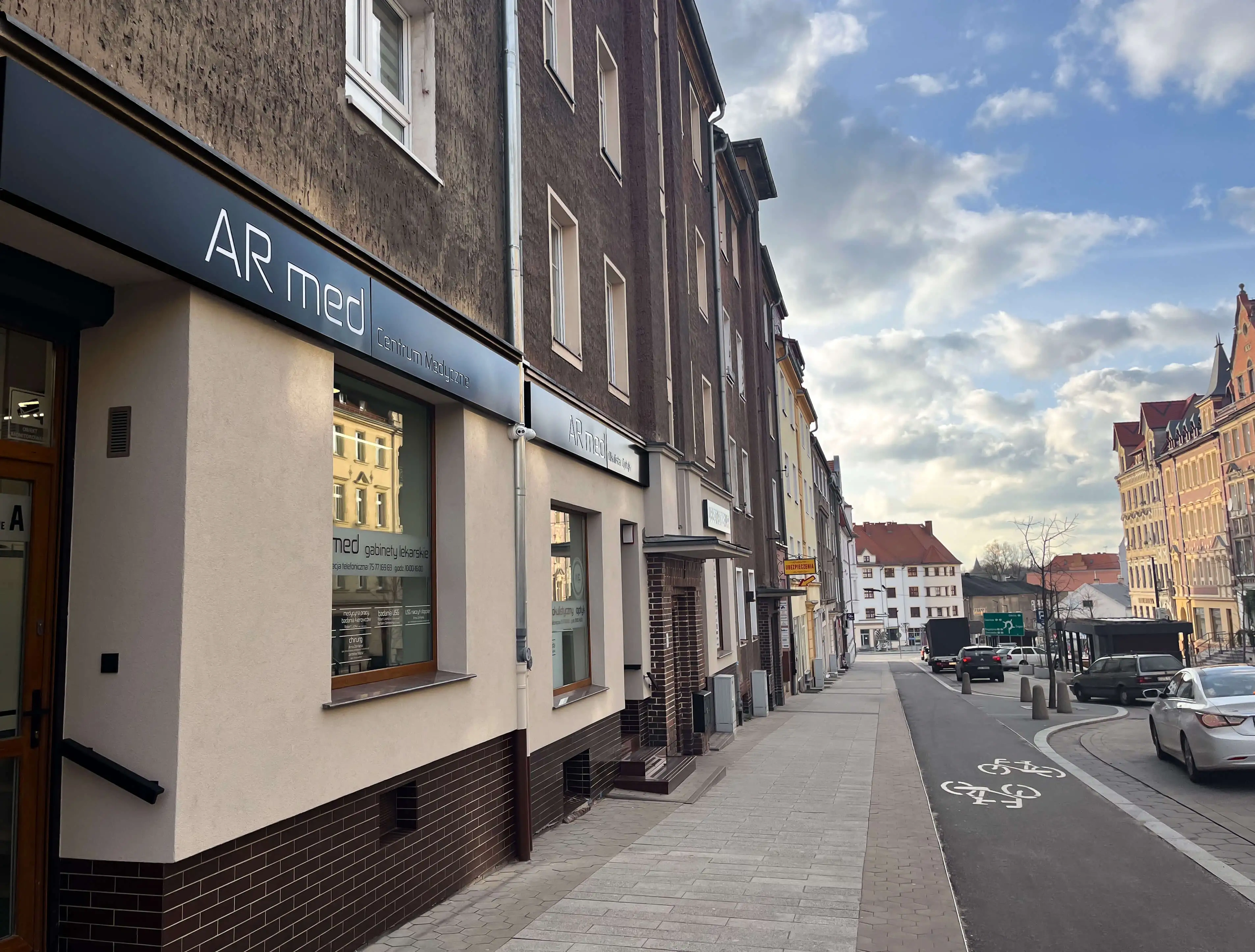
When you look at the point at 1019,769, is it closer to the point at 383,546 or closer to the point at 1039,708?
the point at 1039,708

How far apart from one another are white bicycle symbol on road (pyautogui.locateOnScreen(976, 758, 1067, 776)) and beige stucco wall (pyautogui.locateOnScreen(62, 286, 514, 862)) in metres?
11.0

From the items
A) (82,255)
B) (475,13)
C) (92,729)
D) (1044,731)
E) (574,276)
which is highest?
(475,13)

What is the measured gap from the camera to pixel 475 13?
8.35 meters

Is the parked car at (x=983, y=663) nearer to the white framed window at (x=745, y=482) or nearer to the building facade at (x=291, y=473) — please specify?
the white framed window at (x=745, y=482)

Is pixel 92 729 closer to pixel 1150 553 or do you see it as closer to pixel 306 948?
pixel 306 948

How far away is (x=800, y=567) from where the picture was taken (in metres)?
24.6

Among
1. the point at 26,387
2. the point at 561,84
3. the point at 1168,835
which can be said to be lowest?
the point at 1168,835

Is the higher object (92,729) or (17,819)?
(92,729)

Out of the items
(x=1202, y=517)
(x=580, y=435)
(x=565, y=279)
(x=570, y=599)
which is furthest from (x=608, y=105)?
(x=1202, y=517)

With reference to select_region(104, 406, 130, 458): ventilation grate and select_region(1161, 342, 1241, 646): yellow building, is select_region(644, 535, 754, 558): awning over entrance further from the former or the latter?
select_region(1161, 342, 1241, 646): yellow building

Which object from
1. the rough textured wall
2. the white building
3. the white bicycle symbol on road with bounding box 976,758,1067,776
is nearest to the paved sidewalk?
the white bicycle symbol on road with bounding box 976,758,1067,776

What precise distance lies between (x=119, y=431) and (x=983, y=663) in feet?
137

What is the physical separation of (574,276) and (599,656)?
447cm

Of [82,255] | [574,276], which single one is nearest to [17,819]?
[82,255]
